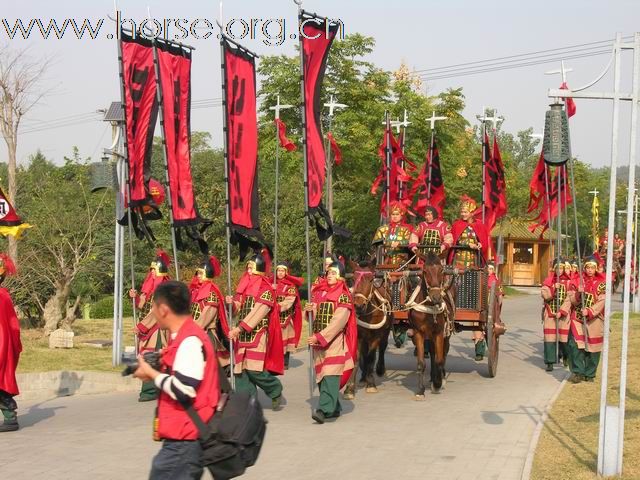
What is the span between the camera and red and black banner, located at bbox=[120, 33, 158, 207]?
13.2 meters


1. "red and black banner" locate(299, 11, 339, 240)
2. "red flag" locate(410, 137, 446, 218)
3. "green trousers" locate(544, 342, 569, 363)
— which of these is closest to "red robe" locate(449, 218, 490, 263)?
"green trousers" locate(544, 342, 569, 363)

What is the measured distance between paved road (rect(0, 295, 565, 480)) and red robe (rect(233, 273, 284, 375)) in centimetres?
63

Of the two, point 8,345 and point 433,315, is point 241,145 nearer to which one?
point 8,345

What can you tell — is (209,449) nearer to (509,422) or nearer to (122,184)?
(509,422)

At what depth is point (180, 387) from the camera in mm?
5766

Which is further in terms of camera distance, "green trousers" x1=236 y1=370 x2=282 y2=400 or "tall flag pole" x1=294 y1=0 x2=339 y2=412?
"green trousers" x1=236 y1=370 x2=282 y2=400

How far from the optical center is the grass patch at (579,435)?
9305mm

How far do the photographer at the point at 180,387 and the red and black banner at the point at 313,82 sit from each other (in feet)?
20.4

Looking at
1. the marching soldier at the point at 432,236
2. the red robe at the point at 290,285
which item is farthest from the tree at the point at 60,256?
the marching soldier at the point at 432,236

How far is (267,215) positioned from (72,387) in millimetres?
25267

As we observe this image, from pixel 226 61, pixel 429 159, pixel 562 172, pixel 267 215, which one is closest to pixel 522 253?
pixel 267 215

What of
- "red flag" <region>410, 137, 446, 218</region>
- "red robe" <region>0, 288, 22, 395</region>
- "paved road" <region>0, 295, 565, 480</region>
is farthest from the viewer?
"red flag" <region>410, 137, 446, 218</region>

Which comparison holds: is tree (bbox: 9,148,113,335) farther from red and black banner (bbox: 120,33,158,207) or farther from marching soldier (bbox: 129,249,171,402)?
red and black banner (bbox: 120,33,158,207)

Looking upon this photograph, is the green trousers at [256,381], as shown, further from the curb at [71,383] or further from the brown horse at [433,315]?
the curb at [71,383]
